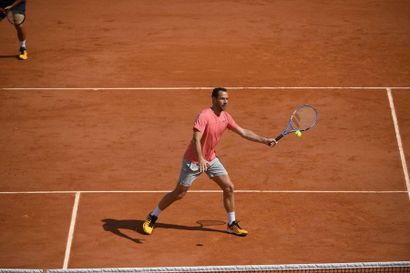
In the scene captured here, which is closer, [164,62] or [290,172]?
[290,172]

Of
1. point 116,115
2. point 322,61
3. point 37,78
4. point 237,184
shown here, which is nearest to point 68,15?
point 37,78

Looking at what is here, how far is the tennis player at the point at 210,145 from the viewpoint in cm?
991

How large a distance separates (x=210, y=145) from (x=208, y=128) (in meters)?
0.25

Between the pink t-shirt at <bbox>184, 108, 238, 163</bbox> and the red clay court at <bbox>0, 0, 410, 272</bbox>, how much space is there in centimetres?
123

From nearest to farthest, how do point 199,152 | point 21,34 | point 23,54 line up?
point 199,152
point 21,34
point 23,54

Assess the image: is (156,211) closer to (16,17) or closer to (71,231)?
(71,231)

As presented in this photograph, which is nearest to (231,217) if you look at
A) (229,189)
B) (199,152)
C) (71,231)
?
(229,189)

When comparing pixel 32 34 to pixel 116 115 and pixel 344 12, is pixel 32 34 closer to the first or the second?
pixel 116 115

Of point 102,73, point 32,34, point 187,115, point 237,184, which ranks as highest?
point 32,34

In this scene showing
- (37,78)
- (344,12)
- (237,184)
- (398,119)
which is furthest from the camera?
(344,12)

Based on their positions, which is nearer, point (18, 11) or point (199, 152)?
point (199, 152)

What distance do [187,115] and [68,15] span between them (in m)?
5.11

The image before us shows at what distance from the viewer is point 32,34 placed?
16859 millimetres

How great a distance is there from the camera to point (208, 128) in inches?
395
